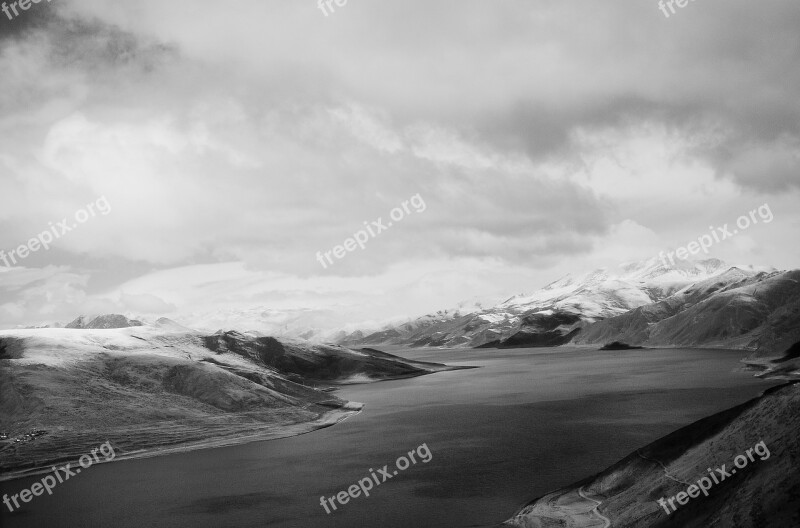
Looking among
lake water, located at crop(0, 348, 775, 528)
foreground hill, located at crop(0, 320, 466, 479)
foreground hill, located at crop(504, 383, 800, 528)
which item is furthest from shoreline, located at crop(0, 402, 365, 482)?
foreground hill, located at crop(504, 383, 800, 528)

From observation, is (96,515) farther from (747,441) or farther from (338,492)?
(747,441)

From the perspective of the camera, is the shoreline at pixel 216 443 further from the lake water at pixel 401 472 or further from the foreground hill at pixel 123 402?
the lake water at pixel 401 472

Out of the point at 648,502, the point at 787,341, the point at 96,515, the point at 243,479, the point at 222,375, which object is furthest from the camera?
the point at 787,341

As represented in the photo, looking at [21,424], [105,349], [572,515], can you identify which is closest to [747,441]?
[572,515]

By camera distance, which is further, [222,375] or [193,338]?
[193,338]

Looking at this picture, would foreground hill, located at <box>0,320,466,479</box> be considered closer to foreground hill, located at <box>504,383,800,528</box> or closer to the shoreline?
the shoreline

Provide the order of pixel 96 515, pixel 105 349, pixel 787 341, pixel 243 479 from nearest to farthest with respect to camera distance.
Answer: pixel 96 515, pixel 243 479, pixel 105 349, pixel 787 341

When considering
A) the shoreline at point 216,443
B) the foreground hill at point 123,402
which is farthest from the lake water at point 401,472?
the foreground hill at point 123,402
